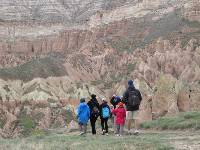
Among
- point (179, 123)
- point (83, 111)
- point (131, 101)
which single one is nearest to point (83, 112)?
point (83, 111)

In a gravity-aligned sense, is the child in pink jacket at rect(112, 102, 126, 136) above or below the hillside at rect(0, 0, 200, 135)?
below

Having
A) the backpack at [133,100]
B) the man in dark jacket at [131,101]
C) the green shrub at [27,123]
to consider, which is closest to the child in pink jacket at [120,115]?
the man in dark jacket at [131,101]

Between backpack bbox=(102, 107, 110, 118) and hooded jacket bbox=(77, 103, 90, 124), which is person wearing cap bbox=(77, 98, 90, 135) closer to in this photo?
hooded jacket bbox=(77, 103, 90, 124)

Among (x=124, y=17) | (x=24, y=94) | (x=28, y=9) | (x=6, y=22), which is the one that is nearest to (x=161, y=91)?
(x=24, y=94)

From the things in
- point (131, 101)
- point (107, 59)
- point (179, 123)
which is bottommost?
point (179, 123)

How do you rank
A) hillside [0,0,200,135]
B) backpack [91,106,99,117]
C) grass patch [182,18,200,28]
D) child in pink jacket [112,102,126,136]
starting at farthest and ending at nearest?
1. grass patch [182,18,200,28]
2. hillside [0,0,200,135]
3. backpack [91,106,99,117]
4. child in pink jacket [112,102,126,136]

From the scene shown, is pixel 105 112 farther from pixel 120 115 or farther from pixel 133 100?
pixel 133 100

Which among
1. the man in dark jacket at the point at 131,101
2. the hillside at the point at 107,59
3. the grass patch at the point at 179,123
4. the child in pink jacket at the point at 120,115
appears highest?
the hillside at the point at 107,59

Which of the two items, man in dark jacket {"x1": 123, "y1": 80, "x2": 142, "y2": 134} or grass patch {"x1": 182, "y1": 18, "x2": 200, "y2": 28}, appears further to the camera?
grass patch {"x1": 182, "y1": 18, "x2": 200, "y2": 28}

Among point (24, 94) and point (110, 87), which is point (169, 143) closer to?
Result: point (24, 94)

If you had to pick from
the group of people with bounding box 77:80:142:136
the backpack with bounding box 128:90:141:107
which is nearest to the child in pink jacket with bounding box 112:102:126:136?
the group of people with bounding box 77:80:142:136

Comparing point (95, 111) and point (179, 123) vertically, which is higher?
point (95, 111)

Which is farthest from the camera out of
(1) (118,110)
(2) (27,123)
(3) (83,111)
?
(2) (27,123)

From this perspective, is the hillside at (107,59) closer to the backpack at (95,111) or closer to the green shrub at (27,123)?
the green shrub at (27,123)
